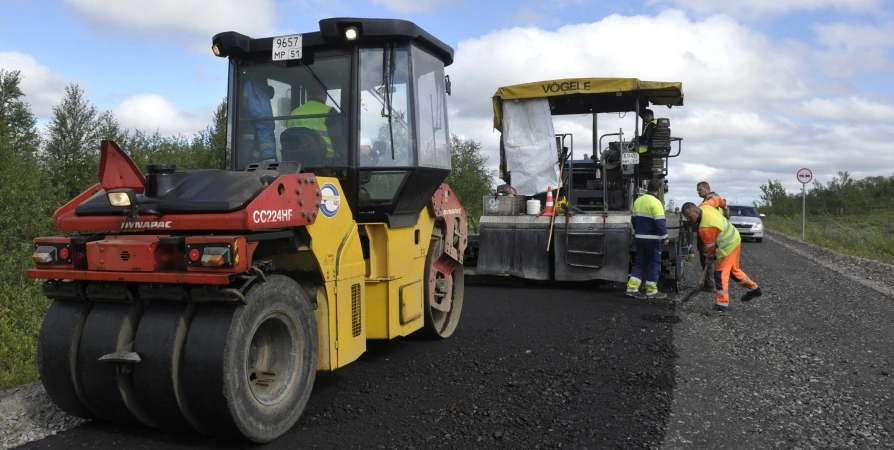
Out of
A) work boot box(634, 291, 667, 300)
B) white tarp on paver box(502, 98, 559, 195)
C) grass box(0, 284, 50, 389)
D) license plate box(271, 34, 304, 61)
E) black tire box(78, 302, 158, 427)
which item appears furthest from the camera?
white tarp on paver box(502, 98, 559, 195)

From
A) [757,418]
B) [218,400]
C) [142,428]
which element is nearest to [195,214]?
[218,400]

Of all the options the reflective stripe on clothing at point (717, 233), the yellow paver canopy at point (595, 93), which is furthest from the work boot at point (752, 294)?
the yellow paver canopy at point (595, 93)

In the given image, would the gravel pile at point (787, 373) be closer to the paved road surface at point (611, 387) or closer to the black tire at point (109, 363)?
the paved road surface at point (611, 387)

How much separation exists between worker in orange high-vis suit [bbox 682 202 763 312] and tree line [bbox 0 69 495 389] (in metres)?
5.68

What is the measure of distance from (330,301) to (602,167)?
722 cm

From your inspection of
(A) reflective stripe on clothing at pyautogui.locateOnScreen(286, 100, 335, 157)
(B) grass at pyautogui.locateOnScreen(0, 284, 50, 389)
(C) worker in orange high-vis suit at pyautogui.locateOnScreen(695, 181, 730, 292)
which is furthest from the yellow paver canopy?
(B) grass at pyautogui.locateOnScreen(0, 284, 50, 389)

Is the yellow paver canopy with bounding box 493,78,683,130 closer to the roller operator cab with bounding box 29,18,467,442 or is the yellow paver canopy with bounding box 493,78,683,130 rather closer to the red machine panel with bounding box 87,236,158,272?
the roller operator cab with bounding box 29,18,467,442

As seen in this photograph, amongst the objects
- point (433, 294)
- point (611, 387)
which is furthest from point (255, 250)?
point (611, 387)

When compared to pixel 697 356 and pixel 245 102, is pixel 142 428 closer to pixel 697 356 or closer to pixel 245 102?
pixel 245 102

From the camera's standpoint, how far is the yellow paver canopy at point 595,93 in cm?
1012

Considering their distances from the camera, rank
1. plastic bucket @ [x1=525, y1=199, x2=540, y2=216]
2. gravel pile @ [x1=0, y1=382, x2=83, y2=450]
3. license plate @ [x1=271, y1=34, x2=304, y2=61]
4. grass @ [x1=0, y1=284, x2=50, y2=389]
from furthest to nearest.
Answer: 1. plastic bucket @ [x1=525, y1=199, x2=540, y2=216]
2. grass @ [x1=0, y1=284, x2=50, y2=389]
3. license plate @ [x1=271, y1=34, x2=304, y2=61]
4. gravel pile @ [x1=0, y1=382, x2=83, y2=450]

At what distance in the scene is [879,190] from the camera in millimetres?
56875

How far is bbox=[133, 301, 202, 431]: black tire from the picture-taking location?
3393 mm

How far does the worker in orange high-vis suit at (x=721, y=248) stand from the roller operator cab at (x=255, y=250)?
4.52 metres
